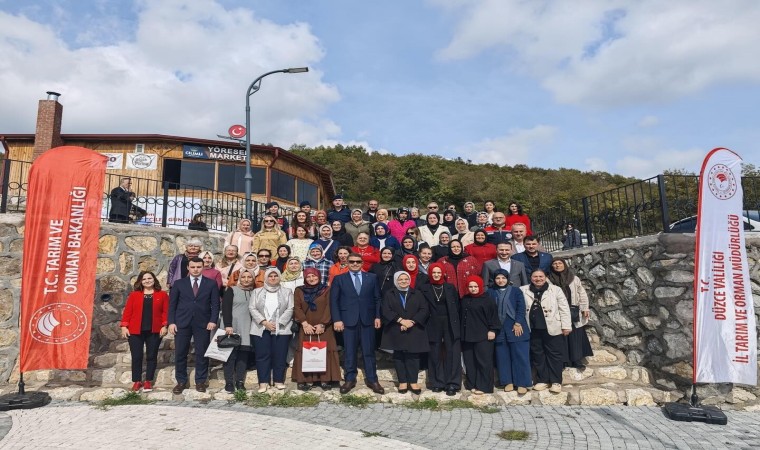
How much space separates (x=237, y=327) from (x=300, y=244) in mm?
1878

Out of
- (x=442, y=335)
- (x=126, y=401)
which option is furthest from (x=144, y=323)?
(x=442, y=335)

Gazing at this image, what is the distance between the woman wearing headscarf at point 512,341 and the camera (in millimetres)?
5852

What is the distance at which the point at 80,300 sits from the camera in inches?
227

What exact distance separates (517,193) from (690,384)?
137 feet

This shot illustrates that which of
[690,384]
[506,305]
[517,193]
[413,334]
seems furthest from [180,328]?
[517,193]

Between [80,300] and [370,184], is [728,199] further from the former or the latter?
[370,184]

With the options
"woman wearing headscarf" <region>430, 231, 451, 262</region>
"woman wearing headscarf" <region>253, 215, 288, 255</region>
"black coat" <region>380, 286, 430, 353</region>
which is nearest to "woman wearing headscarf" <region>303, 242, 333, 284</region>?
"black coat" <region>380, 286, 430, 353</region>

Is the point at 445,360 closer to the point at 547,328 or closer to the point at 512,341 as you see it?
the point at 512,341

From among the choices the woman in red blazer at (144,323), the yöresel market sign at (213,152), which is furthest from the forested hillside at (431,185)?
the woman in red blazer at (144,323)

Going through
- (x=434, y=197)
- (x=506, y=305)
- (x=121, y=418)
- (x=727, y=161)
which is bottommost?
(x=121, y=418)

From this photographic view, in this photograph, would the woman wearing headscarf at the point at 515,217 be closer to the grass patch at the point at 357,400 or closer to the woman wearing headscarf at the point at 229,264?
the grass patch at the point at 357,400

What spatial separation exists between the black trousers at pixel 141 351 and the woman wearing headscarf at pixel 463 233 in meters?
4.77

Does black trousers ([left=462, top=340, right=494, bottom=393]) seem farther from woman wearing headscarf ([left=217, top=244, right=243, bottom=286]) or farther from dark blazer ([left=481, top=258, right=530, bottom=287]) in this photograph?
woman wearing headscarf ([left=217, top=244, right=243, bottom=286])

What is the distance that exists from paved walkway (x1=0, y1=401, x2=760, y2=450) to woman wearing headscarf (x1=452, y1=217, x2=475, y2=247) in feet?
9.16
